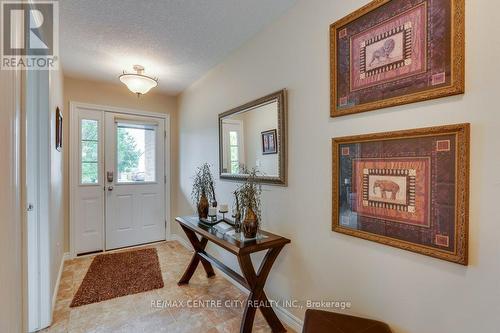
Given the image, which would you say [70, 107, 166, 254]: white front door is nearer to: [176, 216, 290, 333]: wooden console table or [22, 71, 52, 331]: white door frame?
[22, 71, 52, 331]: white door frame

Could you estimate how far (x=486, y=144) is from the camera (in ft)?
3.21

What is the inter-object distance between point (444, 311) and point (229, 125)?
220 centimetres

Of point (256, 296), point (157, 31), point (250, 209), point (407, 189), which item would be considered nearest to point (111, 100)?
point (157, 31)

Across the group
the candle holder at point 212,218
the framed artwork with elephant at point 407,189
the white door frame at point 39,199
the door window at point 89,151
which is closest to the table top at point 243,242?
the candle holder at point 212,218

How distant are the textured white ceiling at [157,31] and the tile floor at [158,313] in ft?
8.02

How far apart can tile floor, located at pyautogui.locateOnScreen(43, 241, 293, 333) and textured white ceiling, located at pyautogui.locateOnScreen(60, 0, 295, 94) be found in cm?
244

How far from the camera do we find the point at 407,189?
3.98 ft

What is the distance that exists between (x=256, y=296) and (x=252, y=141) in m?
1.31

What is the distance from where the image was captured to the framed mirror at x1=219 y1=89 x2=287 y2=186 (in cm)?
194

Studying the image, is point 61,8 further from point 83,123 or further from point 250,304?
point 250,304

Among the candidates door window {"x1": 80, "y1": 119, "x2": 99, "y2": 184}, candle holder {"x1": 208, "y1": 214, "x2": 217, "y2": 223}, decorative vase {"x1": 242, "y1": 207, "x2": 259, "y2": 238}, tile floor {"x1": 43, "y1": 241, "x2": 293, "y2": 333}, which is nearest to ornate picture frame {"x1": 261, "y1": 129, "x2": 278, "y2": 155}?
decorative vase {"x1": 242, "y1": 207, "x2": 259, "y2": 238}

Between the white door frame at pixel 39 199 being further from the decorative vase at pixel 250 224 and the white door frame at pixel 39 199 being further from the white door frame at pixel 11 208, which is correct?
the decorative vase at pixel 250 224

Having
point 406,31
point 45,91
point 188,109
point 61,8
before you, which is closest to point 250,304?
point 406,31

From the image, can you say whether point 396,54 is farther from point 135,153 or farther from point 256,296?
point 135,153
